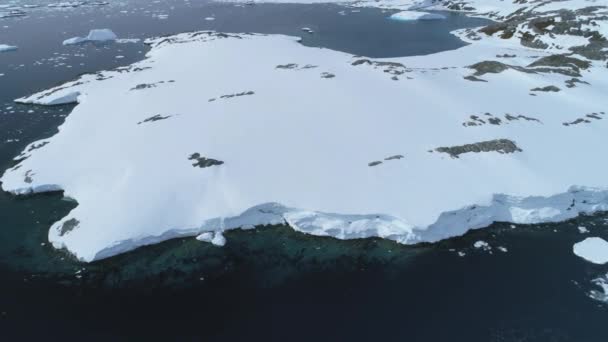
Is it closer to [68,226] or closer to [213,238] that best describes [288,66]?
[213,238]

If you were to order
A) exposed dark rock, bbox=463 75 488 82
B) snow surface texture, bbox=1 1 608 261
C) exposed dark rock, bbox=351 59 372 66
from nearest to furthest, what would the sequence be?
snow surface texture, bbox=1 1 608 261
exposed dark rock, bbox=463 75 488 82
exposed dark rock, bbox=351 59 372 66

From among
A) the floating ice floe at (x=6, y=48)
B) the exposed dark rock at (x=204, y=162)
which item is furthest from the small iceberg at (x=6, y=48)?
the exposed dark rock at (x=204, y=162)

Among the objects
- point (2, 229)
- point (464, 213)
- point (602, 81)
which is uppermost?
point (602, 81)

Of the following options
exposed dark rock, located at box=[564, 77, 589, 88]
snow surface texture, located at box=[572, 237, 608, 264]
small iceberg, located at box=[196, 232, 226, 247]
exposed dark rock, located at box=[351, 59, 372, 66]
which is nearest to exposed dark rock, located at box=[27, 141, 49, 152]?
small iceberg, located at box=[196, 232, 226, 247]

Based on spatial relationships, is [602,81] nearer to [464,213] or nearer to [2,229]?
[464,213]

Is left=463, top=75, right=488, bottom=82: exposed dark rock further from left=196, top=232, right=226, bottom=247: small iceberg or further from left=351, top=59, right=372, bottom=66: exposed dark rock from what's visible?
left=196, top=232, right=226, bottom=247: small iceberg

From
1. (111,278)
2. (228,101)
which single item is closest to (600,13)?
(228,101)

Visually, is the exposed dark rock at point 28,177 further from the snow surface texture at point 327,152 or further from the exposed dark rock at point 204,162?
the exposed dark rock at point 204,162

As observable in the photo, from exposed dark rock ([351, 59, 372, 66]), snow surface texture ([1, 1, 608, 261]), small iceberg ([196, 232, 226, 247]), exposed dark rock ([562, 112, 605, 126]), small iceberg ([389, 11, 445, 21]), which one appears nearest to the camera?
small iceberg ([196, 232, 226, 247])
